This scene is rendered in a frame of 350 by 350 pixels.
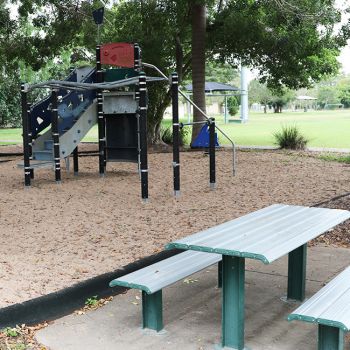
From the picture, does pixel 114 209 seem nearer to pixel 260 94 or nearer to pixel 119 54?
pixel 119 54

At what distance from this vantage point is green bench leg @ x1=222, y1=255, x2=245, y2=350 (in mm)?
3371

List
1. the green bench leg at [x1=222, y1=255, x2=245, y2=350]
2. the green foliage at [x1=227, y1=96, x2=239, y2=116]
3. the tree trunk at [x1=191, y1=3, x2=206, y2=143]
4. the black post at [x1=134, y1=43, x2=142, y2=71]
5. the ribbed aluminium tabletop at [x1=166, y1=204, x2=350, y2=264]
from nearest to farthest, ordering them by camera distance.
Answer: the ribbed aluminium tabletop at [x1=166, y1=204, x2=350, y2=264], the green bench leg at [x1=222, y1=255, x2=245, y2=350], the black post at [x1=134, y1=43, x2=142, y2=71], the tree trunk at [x1=191, y1=3, x2=206, y2=143], the green foliage at [x1=227, y1=96, x2=239, y2=116]

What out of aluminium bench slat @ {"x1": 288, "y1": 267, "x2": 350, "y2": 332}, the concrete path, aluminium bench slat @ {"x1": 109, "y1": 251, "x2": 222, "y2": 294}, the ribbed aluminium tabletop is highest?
the ribbed aluminium tabletop

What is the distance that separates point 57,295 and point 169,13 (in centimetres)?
1316

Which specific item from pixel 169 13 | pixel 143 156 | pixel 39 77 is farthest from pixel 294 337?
pixel 39 77

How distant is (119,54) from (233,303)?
26.3 ft

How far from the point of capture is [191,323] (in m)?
3.80

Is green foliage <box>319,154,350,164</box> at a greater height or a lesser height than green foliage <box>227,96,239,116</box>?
lesser

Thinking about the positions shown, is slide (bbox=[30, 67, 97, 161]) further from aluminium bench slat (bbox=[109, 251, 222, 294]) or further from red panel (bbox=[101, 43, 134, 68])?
aluminium bench slat (bbox=[109, 251, 222, 294])

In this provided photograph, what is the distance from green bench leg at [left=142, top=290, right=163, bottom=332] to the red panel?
24.8ft

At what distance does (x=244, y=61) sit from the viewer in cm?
1745

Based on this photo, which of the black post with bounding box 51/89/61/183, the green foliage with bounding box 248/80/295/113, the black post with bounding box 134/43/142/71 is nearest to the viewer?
the black post with bounding box 51/89/61/183

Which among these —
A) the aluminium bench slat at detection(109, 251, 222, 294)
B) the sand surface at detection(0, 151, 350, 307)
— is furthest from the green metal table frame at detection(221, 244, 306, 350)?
the sand surface at detection(0, 151, 350, 307)

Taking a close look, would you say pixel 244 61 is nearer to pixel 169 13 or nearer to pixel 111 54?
pixel 169 13
